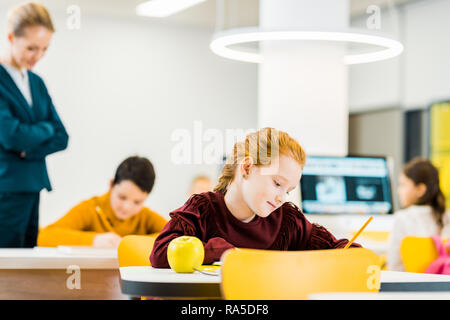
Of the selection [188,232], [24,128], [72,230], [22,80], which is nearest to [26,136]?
[24,128]

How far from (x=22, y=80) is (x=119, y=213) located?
2.17 feet

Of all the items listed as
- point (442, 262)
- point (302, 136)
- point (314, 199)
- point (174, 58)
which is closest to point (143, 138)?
point (174, 58)

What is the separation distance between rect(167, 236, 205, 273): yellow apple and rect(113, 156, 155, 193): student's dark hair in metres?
1.15

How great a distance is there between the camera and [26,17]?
9.24 feet

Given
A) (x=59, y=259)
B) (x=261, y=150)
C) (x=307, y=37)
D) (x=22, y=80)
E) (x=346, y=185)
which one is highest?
(x=307, y=37)

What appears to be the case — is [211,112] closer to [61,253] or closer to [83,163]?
[83,163]

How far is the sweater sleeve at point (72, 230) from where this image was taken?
8.85ft

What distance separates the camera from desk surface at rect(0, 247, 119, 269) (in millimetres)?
2172

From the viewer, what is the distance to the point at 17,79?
2762 mm

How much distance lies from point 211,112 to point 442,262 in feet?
15.7

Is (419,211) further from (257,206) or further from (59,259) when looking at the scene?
(59,259)

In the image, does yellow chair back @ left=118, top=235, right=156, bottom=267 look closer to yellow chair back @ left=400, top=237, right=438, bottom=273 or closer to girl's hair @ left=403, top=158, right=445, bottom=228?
yellow chair back @ left=400, top=237, right=438, bottom=273

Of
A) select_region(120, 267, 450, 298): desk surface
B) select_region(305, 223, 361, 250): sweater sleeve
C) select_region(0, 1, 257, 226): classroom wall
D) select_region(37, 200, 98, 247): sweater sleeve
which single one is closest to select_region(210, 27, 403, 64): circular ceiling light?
select_region(37, 200, 98, 247): sweater sleeve

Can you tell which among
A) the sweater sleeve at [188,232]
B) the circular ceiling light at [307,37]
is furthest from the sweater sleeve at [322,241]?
the circular ceiling light at [307,37]
